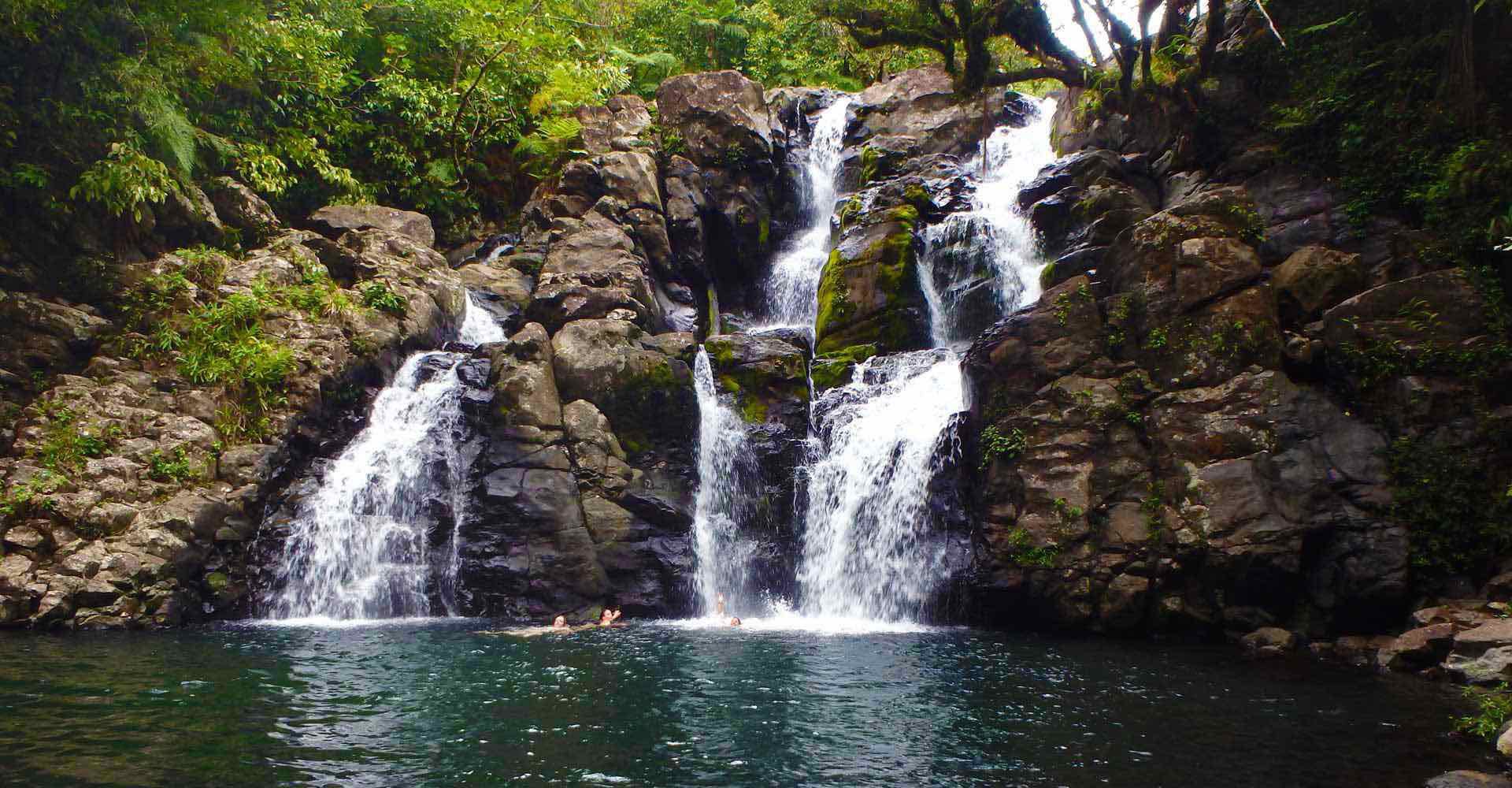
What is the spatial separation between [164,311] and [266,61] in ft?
28.8

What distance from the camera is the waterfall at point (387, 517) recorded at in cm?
1664

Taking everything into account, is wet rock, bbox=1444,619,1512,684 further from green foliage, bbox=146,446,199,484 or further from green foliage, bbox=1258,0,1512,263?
green foliage, bbox=146,446,199,484

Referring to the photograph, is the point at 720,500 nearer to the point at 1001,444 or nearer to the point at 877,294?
the point at 1001,444

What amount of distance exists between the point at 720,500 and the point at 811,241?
1130 centimetres

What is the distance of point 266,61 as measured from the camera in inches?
904

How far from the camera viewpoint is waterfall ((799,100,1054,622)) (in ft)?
55.9

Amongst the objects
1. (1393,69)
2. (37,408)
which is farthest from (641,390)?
(1393,69)

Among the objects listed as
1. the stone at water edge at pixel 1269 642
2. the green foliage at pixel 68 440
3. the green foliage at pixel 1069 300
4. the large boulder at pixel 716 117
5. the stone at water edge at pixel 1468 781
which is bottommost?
the stone at water edge at pixel 1468 781

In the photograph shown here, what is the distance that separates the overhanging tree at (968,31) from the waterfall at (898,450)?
372 cm

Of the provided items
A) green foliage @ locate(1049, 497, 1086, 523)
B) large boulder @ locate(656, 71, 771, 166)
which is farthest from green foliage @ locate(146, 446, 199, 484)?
large boulder @ locate(656, 71, 771, 166)

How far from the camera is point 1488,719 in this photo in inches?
317

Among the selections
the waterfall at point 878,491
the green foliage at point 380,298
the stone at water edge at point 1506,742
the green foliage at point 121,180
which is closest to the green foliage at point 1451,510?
the stone at water edge at point 1506,742

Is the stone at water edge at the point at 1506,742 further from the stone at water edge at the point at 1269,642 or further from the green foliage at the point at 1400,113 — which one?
the green foliage at the point at 1400,113

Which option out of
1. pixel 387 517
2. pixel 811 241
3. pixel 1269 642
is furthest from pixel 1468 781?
pixel 811 241
